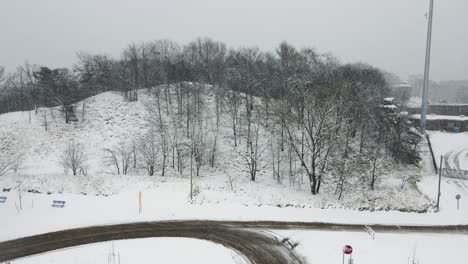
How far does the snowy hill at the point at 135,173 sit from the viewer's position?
88.9ft

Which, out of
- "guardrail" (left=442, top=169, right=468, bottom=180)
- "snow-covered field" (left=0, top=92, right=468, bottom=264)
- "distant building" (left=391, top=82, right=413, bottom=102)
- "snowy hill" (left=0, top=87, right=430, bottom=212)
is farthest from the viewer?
A: "distant building" (left=391, top=82, right=413, bottom=102)

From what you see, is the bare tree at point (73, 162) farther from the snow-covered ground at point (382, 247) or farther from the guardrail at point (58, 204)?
the snow-covered ground at point (382, 247)

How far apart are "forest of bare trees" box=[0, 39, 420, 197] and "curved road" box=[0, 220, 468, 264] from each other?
11.4 meters

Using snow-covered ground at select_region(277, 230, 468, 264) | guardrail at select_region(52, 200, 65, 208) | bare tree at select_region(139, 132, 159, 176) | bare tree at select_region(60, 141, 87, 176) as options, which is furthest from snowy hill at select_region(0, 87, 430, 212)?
snow-covered ground at select_region(277, 230, 468, 264)

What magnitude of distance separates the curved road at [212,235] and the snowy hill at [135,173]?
3.79m

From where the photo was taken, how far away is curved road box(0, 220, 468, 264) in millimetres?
17000

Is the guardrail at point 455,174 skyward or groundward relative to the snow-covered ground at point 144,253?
skyward

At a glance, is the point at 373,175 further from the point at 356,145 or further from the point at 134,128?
the point at 134,128

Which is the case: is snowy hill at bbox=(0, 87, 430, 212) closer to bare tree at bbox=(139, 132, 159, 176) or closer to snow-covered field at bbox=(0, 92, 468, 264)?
snow-covered field at bbox=(0, 92, 468, 264)

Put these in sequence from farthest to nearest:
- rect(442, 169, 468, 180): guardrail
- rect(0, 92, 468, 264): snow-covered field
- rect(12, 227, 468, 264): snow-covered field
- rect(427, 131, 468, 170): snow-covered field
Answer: rect(427, 131, 468, 170): snow-covered field → rect(442, 169, 468, 180): guardrail → rect(0, 92, 468, 264): snow-covered field → rect(12, 227, 468, 264): snow-covered field

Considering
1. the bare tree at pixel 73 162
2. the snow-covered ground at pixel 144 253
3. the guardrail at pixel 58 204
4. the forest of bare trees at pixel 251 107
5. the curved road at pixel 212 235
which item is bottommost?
the snow-covered ground at pixel 144 253

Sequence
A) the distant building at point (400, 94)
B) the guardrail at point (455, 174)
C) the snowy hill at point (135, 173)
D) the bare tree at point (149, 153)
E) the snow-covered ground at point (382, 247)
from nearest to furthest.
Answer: the snow-covered ground at point (382, 247) < the snowy hill at point (135, 173) < the guardrail at point (455, 174) < the bare tree at point (149, 153) < the distant building at point (400, 94)

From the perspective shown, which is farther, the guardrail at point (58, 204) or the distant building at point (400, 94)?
the distant building at point (400, 94)

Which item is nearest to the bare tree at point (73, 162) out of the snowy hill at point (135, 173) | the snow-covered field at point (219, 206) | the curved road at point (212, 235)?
the snowy hill at point (135, 173)
